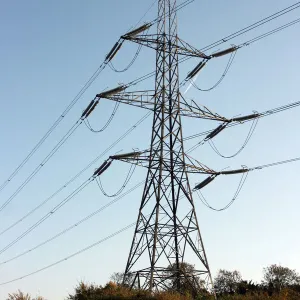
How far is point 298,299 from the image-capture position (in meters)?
18.6

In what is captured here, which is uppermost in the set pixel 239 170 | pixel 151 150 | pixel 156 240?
pixel 151 150

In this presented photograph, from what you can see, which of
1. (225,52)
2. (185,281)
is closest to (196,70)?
(225,52)

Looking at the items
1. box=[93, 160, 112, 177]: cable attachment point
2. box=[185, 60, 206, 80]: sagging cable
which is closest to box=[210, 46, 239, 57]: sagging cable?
box=[185, 60, 206, 80]: sagging cable

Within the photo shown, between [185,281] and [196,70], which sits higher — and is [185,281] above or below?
below

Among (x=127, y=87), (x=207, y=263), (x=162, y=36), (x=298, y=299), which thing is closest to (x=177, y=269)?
(x=207, y=263)

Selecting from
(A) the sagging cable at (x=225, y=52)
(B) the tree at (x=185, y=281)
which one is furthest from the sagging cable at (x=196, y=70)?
(B) the tree at (x=185, y=281)

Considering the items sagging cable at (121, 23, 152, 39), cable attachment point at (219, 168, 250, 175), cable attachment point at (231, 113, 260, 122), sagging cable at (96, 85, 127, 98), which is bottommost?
cable attachment point at (219, 168, 250, 175)

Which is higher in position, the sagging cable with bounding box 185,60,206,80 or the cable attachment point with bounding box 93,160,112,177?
the sagging cable with bounding box 185,60,206,80

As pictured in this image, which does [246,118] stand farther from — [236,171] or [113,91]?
[113,91]

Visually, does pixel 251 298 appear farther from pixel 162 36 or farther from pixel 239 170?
pixel 162 36

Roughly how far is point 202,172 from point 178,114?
4.40m

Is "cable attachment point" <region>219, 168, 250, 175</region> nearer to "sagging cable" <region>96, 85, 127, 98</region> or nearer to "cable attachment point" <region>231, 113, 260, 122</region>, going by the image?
"cable attachment point" <region>231, 113, 260, 122</region>

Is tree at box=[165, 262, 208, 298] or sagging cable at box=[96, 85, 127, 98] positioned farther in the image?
sagging cable at box=[96, 85, 127, 98]

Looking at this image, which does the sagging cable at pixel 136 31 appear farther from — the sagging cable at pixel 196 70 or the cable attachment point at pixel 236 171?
the cable attachment point at pixel 236 171
